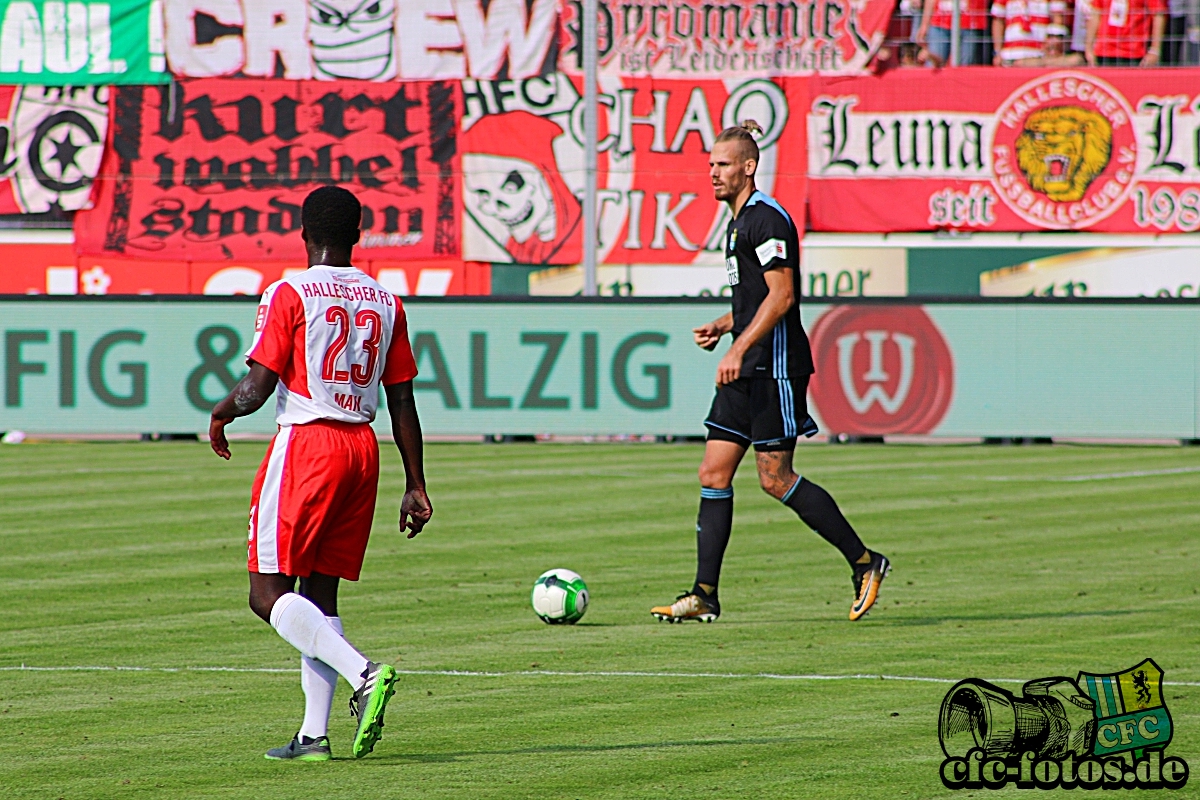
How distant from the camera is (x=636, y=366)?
2245cm

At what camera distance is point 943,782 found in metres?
6.05

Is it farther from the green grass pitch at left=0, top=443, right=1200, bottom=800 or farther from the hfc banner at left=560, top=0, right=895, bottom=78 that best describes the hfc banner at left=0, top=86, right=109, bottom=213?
the green grass pitch at left=0, top=443, right=1200, bottom=800

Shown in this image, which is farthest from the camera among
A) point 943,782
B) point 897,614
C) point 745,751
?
point 897,614

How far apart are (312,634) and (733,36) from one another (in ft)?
68.0

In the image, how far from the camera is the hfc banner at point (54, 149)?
2681 centimetres

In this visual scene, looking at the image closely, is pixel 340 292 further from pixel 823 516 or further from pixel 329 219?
pixel 823 516

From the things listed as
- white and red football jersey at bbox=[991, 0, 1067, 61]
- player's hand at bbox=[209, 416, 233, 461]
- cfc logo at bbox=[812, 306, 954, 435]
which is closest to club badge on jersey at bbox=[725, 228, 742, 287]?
player's hand at bbox=[209, 416, 233, 461]

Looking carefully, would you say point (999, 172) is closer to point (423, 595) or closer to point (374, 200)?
point (374, 200)

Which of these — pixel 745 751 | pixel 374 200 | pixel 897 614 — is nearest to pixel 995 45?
pixel 374 200

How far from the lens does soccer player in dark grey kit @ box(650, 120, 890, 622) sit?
961 centimetres

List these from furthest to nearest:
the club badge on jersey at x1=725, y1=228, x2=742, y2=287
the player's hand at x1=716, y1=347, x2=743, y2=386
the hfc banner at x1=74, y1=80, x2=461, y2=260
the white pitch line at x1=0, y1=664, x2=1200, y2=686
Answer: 1. the hfc banner at x1=74, y1=80, x2=461, y2=260
2. the club badge on jersey at x1=725, y1=228, x2=742, y2=287
3. the player's hand at x1=716, y1=347, x2=743, y2=386
4. the white pitch line at x1=0, y1=664, x2=1200, y2=686

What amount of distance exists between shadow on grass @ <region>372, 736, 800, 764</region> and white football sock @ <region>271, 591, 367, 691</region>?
0.44m

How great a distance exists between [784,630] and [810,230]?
56.6 ft

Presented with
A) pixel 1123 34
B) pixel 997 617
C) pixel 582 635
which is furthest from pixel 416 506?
pixel 1123 34
